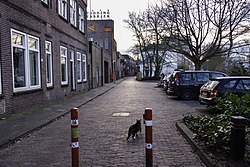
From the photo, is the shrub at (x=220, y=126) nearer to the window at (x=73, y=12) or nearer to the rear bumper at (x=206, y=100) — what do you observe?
the rear bumper at (x=206, y=100)

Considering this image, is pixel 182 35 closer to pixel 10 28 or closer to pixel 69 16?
pixel 69 16

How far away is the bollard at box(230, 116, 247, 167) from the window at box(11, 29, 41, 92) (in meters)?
9.48

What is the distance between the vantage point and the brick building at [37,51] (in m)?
10.9

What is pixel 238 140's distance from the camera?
4695 millimetres

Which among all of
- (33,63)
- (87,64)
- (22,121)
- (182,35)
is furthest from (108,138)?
(182,35)

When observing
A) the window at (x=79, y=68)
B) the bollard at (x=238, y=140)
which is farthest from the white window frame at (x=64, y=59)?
the bollard at (x=238, y=140)

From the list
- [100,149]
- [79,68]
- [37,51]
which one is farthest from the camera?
[79,68]

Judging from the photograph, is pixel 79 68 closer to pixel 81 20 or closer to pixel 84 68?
pixel 84 68

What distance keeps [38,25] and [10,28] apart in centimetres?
328

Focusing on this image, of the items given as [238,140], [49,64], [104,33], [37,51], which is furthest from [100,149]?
[104,33]

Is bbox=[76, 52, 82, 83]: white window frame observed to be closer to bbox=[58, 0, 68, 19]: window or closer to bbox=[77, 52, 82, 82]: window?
bbox=[77, 52, 82, 82]: window

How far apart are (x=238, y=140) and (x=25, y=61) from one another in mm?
10523

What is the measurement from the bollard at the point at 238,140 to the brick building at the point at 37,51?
848cm

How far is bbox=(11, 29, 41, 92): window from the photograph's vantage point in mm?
11825
